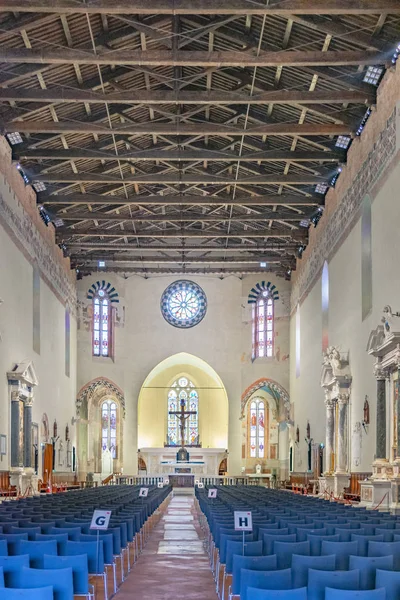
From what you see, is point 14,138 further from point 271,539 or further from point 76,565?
point 76,565

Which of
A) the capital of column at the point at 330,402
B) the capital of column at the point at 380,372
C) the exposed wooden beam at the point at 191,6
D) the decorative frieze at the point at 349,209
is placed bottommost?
the capital of column at the point at 330,402

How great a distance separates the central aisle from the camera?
38.9ft

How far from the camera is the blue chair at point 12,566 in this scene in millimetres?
7969

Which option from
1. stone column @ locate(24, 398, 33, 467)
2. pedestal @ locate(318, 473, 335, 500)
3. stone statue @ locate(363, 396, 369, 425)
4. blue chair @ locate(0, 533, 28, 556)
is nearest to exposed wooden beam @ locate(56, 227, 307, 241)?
stone column @ locate(24, 398, 33, 467)

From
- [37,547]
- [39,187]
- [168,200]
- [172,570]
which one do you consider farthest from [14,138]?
[37,547]

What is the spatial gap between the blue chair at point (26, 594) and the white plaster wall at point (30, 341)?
22.4 m

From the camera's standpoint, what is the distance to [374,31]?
22750mm

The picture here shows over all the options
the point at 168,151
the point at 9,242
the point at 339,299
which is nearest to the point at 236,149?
the point at 168,151

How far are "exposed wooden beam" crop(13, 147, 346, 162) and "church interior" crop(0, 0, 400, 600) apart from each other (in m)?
0.09

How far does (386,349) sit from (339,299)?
9698 millimetres

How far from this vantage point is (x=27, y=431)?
107ft

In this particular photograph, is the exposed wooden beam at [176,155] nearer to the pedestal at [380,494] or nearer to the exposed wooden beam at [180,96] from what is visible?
the exposed wooden beam at [180,96]

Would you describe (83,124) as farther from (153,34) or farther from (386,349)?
(386,349)

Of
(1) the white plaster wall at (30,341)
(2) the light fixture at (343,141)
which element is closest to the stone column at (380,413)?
(2) the light fixture at (343,141)
